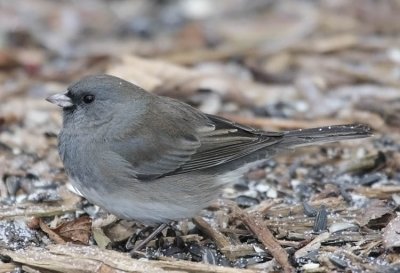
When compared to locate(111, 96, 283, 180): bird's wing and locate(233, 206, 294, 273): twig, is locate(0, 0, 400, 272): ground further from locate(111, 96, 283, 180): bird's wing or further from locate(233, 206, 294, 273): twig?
locate(111, 96, 283, 180): bird's wing

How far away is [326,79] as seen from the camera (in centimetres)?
607

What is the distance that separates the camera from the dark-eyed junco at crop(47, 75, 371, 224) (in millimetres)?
3729

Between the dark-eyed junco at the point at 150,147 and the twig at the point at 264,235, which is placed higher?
the dark-eyed junco at the point at 150,147

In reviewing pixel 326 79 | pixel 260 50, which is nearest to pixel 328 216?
pixel 326 79

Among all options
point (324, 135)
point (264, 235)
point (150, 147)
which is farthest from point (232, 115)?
point (264, 235)

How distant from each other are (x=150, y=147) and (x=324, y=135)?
0.89 metres

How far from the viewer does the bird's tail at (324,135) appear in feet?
13.5

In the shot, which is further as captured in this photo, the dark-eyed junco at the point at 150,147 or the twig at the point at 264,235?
the dark-eyed junco at the point at 150,147

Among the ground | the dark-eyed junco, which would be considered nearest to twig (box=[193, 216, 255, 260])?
the ground

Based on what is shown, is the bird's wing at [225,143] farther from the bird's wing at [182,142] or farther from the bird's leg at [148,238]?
the bird's leg at [148,238]

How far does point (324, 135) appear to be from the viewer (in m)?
4.12

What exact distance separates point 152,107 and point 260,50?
284 centimetres

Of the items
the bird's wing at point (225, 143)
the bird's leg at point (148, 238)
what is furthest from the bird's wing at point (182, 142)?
the bird's leg at point (148, 238)

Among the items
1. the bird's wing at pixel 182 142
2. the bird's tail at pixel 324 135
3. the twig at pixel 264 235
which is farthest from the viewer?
the bird's tail at pixel 324 135
